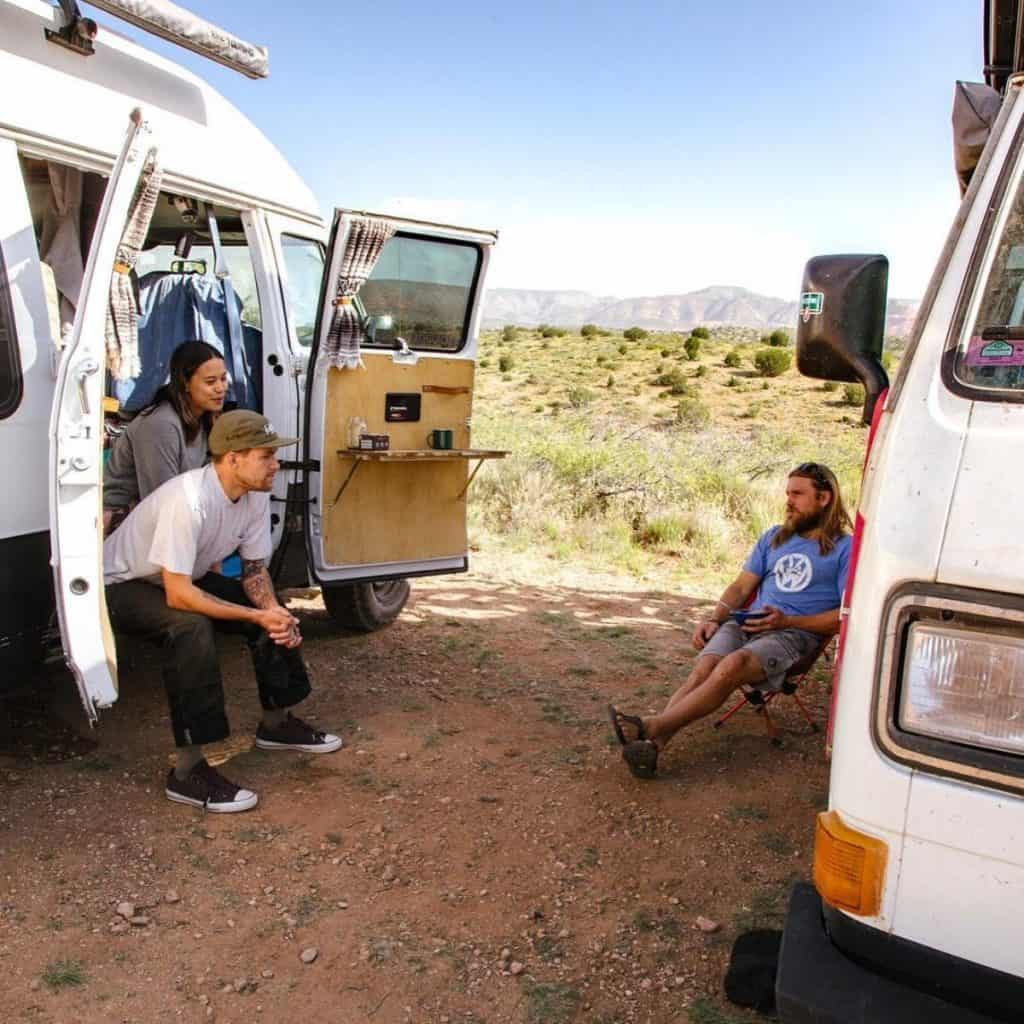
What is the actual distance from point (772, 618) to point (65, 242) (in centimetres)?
365

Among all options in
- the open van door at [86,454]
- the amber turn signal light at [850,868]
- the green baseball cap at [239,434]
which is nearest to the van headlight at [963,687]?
the amber turn signal light at [850,868]

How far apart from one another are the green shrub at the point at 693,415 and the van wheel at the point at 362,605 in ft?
46.3

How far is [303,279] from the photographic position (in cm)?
532

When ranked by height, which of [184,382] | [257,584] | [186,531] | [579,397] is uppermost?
[184,382]

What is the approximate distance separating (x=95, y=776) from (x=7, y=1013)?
1.35 meters

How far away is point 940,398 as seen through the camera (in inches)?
68.3

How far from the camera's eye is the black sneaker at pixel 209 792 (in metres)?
3.57

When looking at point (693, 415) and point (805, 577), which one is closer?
point (805, 577)

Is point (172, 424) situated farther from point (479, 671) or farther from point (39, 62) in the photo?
point (479, 671)

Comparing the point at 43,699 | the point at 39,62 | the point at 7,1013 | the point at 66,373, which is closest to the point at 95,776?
the point at 43,699

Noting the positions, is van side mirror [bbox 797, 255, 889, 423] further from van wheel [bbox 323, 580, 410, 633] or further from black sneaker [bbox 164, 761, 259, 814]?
van wheel [bbox 323, 580, 410, 633]

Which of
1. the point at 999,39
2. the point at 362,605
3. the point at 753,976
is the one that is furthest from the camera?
the point at 362,605

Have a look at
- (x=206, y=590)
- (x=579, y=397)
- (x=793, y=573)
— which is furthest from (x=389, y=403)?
(x=579, y=397)

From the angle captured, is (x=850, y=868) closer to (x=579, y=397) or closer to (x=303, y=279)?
(x=303, y=279)
